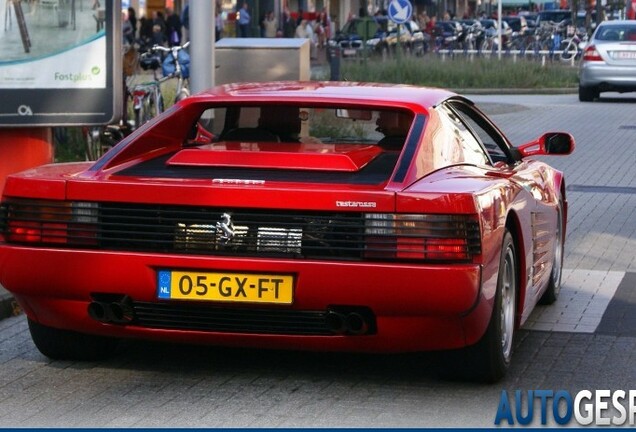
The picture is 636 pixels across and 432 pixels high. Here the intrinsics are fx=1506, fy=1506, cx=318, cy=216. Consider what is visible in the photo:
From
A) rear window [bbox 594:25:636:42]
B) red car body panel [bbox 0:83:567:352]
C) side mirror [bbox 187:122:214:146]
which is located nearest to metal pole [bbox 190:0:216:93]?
side mirror [bbox 187:122:214:146]

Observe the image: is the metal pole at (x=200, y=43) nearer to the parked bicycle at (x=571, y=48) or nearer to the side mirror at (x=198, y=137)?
the side mirror at (x=198, y=137)

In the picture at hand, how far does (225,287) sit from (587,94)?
24173 millimetres

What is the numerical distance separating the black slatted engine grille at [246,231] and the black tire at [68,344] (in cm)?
61

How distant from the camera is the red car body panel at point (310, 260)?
5.94 meters

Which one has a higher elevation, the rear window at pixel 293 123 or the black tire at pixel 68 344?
the rear window at pixel 293 123

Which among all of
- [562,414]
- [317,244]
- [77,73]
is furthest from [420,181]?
[77,73]

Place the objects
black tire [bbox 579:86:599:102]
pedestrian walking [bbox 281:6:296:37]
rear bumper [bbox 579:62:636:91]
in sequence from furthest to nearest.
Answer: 1. pedestrian walking [bbox 281:6:296:37]
2. black tire [bbox 579:86:599:102]
3. rear bumper [bbox 579:62:636:91]

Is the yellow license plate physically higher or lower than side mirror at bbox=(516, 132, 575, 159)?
lower

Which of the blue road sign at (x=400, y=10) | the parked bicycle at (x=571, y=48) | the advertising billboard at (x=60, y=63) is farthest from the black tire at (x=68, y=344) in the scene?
the parked bicycle at (x=571, y=48)

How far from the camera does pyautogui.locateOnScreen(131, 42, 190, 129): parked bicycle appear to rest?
52.4ft

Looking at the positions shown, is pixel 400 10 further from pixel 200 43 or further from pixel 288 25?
pixel 288 25

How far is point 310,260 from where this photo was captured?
5.98 meters

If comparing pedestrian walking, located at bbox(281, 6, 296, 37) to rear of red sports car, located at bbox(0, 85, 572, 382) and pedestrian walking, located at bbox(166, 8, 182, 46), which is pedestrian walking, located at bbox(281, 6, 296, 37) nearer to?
pedestrian walking, located at bbox(166, 8, 182, 46)

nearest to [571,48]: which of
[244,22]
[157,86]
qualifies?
[244,22]
